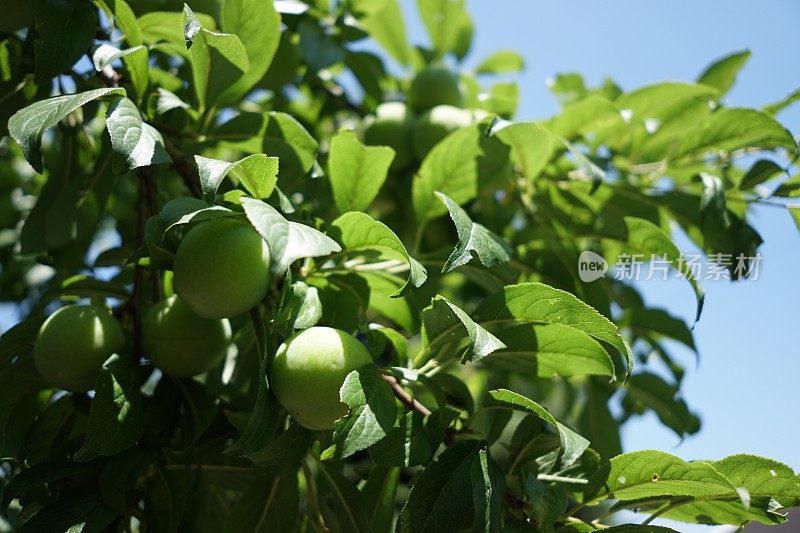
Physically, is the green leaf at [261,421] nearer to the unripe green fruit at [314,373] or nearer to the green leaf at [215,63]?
the unripe green fruit at [314,373]

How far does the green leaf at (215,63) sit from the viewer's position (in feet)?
2.77

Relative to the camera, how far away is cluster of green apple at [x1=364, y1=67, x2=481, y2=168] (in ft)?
4.22

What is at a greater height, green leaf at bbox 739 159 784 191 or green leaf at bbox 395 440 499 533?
green leaf at bbox 739 159 784 191

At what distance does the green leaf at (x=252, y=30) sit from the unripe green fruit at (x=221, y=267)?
289 mm

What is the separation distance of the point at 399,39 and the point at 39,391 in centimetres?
104

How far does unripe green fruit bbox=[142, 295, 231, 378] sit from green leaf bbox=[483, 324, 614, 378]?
355 mm

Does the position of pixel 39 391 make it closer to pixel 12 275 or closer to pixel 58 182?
pixel 58 182

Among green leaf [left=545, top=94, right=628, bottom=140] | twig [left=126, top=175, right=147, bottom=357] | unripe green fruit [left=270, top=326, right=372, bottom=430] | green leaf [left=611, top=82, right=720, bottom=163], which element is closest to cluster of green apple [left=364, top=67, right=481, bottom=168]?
green leaf [left=545, top=94, right=628, bottom=140]

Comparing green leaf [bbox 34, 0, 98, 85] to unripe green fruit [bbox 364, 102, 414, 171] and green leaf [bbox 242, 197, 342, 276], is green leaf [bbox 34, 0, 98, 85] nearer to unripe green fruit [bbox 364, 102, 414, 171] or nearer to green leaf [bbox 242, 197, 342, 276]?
green leaf [bbox 242, 197, 342, 276]

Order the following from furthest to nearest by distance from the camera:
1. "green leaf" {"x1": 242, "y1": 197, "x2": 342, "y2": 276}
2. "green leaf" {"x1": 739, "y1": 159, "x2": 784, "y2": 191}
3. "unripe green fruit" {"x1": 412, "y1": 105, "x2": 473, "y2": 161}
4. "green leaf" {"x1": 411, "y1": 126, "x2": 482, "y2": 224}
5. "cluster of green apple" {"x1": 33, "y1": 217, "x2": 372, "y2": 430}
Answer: "unripe green fruit" {"x1": 412, "y1": 105, "x2": 473, "y2": 161} → "green leaf" {"x1": 739, "y1": 159, "x2": 784, "y2": 191} → "green leaf" {"x1": 411, "y1": 126, "x2": 482, "y2": 224} → "cluster of green apple" {"x1": 33, "y1": 217, "x2": 372, "y2": 430} → "green leaf" {"x1": 242, "y1": 197, "x2": 342, "y2": 276}

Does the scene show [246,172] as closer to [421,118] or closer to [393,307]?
[393,307]

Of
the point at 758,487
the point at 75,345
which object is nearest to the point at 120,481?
the point at 75,345

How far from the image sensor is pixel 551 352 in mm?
850

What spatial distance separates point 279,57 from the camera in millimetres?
1312
